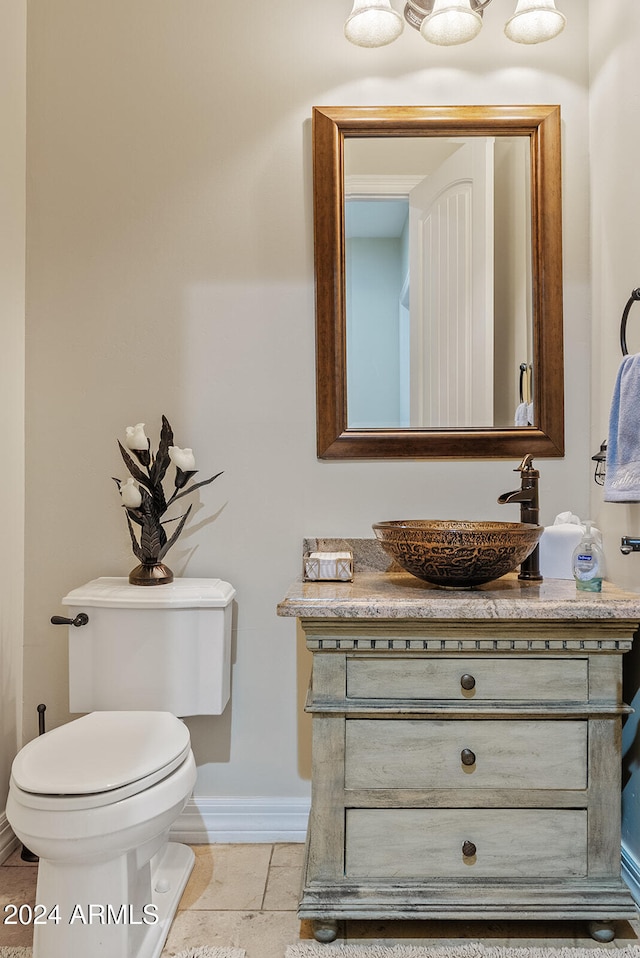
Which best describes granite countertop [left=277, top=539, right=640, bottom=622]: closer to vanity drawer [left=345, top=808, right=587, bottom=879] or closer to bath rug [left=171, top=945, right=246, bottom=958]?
vanity drawer [left=345, top=808, right=587, bottom=879]

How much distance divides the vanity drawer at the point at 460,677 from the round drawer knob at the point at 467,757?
0.38ft

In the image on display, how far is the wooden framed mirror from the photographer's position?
2057 mm

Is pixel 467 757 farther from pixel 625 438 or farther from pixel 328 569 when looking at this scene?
pixel 625 438

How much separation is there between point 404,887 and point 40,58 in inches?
98.6

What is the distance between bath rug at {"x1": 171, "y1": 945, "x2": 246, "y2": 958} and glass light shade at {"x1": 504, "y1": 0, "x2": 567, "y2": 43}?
2437 millimetres

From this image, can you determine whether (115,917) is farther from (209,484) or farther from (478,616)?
(209,484)

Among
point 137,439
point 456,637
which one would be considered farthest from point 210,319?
point 456,637

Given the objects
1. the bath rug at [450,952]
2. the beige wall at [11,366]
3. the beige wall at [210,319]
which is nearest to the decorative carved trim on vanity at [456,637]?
the beige wall at [210,319]

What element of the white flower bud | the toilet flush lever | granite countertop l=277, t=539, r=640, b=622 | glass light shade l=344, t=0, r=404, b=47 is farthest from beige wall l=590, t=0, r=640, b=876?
the toilet flush lever

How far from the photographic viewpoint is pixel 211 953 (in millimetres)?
1533

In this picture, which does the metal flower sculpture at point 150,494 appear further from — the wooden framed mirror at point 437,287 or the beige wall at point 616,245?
the beige wall at point 616,245

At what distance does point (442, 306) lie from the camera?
2.08 m

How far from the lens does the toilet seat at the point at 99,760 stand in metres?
1.33

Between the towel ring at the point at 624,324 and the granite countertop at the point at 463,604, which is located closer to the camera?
the granite countertop at the point at 463,604
